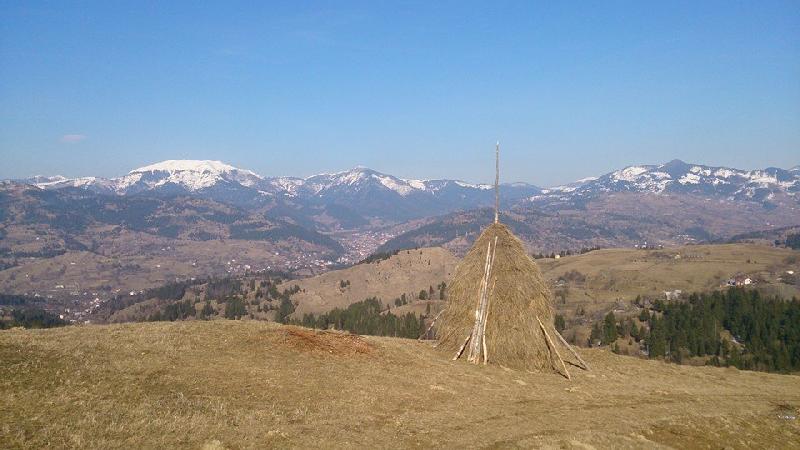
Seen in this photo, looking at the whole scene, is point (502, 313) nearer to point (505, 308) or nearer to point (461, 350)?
point (505, 308)

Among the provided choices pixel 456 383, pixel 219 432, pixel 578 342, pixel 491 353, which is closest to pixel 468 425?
pixel 456 383

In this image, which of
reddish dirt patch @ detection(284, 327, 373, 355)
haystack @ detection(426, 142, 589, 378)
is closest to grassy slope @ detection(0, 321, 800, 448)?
reddish dirt patch @ detection(284, 327, 373, 355)

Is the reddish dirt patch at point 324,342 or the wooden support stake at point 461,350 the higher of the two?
the reddish dirt patch at point 324,342

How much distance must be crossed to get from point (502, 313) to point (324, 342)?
11226 millimetres

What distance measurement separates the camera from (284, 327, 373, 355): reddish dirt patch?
25.8m

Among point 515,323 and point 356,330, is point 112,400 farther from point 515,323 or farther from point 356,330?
point 356,330

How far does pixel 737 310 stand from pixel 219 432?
436ft

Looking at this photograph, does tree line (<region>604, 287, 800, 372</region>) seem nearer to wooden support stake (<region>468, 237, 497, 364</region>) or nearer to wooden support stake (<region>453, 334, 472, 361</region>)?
wooden support stake (<region>468, 237, 497, 364</region>)

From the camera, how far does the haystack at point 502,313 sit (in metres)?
29.7

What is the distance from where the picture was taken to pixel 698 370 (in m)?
34.4

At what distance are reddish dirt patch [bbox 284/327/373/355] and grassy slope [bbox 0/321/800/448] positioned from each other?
0.44ft

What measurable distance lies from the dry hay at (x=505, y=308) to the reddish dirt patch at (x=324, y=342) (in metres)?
6.45

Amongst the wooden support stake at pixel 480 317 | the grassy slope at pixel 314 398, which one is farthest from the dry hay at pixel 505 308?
the grassy slope at pixel 314 398

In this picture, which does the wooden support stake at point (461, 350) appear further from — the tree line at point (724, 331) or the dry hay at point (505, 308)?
the tree line at point (724, 331)
